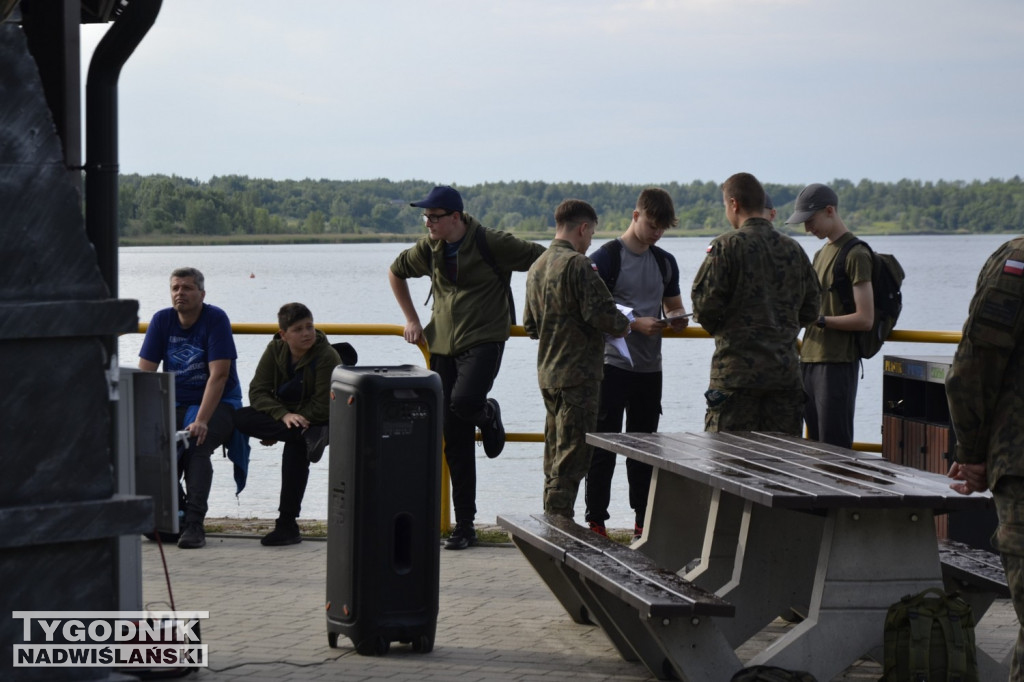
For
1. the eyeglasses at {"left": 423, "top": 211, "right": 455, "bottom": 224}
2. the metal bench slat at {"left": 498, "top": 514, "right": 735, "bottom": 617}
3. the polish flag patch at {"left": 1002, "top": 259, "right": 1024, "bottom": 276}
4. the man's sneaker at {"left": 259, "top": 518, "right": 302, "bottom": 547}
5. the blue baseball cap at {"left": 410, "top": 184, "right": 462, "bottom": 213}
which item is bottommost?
the man's sneaker at {"left": 259, "top": 518, "right": 302, "bottom": 547}

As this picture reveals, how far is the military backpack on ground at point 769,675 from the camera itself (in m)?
4.82

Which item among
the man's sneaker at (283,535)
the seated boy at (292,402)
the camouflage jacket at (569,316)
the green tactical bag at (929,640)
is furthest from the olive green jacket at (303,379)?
the green tactical bag at (929,640)

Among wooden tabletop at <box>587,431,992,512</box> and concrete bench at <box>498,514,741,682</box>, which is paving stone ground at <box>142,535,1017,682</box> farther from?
wooden tabletop at <box>587,431,992,512</box>

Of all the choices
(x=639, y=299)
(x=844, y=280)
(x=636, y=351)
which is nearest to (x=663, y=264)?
(x=639, y=299)

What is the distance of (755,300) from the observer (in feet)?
21.9

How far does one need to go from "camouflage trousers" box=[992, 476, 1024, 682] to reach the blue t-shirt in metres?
5.38

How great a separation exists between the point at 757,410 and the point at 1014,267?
288cm

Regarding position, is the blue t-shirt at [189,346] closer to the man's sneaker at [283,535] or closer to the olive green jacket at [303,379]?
the olive green jacket at [303,379]

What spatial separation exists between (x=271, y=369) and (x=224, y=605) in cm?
210

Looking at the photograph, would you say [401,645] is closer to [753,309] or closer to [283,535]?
[753,309]

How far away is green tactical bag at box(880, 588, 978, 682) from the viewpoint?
486cm

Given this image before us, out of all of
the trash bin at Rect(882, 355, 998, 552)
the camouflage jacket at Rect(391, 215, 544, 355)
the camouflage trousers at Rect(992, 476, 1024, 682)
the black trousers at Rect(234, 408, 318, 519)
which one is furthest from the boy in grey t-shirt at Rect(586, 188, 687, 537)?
the camouflage trousers at Rect(992, 476, 1024, 682)

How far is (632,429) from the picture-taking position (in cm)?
825

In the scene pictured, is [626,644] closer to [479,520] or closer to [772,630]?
[772,630]
